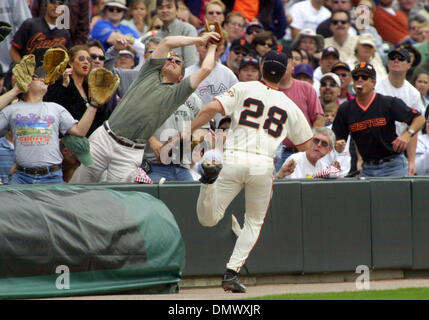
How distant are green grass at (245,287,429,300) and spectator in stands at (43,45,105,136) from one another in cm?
336

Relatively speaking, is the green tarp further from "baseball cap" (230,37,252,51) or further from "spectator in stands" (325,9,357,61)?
"spectator in stands" (325,9,357,61)

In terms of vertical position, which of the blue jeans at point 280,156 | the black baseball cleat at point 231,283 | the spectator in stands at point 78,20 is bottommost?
the black baseball cleat at point 231,283

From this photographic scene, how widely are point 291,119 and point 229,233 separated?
1543 mm

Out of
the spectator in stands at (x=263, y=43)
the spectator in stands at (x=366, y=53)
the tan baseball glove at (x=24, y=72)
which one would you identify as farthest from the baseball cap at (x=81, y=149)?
the spectator in stands at (x=366, y=53)

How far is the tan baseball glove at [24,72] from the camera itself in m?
8.56

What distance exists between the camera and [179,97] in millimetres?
8859

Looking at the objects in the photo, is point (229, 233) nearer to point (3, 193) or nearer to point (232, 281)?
point (232, 281)

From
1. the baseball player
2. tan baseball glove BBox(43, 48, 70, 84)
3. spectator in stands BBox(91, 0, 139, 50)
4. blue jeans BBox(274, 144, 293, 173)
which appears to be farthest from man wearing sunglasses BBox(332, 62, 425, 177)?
spectator in stands BBox(91, 0, 139, 50)

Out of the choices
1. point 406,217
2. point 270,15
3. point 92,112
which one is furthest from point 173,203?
point 270,15

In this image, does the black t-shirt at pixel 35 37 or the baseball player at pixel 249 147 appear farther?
the black t-shirt at pixel 35 37

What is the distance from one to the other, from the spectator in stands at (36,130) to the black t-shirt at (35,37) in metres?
1.92

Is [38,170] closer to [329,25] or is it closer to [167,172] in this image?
[167,172]

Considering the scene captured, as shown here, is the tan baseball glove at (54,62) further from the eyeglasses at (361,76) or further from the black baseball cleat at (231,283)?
the eyeglasses at (361,76)
